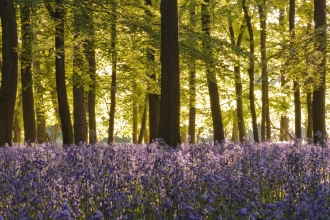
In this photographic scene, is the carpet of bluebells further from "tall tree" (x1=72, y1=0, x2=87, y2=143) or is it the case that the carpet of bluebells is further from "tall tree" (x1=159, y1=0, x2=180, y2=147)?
"tall tree" (x1=72, y1=0, x2=87, y2=143)

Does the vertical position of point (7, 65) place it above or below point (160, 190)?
above

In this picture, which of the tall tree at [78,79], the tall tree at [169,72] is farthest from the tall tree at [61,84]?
the tall tree at [169,72]

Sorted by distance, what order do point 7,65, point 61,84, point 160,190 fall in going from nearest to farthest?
point 160,190 < point 7,65 < point 61,84

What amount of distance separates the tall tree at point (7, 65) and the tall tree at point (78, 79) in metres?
2.46

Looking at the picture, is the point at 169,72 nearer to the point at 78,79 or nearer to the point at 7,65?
the point at 7,65

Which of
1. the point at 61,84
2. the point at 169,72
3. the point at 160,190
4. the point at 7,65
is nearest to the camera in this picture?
the point at 160,190

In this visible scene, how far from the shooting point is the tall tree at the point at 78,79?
1617 centimetres

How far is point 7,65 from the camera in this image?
13906 millimetres

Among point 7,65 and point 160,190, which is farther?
point 7,65

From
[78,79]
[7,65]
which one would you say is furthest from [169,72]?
[78,79]

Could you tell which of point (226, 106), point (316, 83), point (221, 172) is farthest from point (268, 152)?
point (226, 106)

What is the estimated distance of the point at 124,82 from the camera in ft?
88.9

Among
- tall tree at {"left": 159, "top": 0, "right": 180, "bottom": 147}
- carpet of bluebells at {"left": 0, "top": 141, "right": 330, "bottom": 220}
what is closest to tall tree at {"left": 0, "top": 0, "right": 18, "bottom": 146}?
tall tree at {"left": 159, "top": 0, "right": 180, "bottom": 147}

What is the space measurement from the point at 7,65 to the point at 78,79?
3178mm
